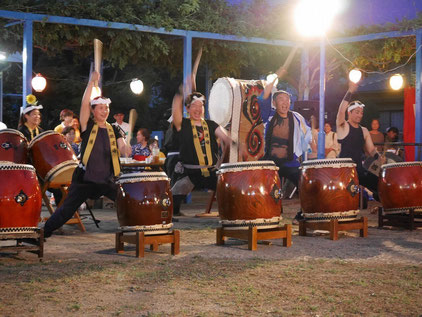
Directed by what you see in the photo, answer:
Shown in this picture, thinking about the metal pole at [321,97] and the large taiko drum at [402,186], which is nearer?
the large taiko drum at [402,186]

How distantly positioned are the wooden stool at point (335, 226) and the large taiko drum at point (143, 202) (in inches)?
72.2

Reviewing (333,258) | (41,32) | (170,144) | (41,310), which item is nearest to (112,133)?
(170,144)

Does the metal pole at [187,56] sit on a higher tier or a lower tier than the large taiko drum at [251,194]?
higher

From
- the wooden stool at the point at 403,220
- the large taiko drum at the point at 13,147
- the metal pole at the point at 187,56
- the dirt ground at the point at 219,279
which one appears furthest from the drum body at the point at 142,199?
the metal pole at the point at 187,56

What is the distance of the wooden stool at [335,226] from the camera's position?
676cm

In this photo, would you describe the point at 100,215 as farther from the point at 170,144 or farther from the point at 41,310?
the point at 41,310

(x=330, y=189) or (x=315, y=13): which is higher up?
(x=315, y=13)

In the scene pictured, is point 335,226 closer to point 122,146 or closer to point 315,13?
point 122,146

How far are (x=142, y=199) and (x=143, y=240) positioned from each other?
38cm

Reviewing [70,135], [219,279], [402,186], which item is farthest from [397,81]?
[219,279]

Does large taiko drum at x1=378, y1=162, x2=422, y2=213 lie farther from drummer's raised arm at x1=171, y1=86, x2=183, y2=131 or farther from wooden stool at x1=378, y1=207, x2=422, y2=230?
Result: drummer's raised arm at x1=171, y1=86, x2=183, y2=131

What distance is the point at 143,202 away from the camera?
5812mm

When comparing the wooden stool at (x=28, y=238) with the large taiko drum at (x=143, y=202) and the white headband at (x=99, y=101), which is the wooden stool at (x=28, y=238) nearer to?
the large taiko drum at (x=143, y=202)

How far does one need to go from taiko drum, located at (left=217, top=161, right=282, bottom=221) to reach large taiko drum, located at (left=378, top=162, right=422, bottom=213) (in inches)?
79.0
